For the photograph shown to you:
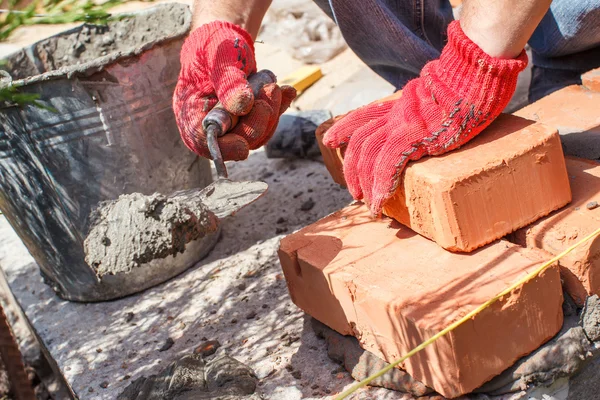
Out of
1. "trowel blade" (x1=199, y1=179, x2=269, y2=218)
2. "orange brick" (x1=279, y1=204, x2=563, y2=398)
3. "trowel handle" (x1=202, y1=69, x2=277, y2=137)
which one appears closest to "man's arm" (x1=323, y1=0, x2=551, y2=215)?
"orange brick" (x1=279, y1=204, x2=563, y2=398)

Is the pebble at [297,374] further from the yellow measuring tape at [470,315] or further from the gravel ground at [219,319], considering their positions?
the yellow measuring tape at [470,315]

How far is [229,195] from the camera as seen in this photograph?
7.39 feet

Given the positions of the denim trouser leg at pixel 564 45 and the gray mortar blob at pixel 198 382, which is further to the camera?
the denim trouser leg at pixel 564 45

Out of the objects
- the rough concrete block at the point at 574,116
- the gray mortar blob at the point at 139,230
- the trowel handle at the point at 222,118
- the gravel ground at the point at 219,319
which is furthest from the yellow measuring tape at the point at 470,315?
the trowel handle at the point at 222,118

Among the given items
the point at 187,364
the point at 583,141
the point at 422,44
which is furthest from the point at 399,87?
the point at 187,364

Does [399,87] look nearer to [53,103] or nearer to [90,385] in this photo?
[53,103]

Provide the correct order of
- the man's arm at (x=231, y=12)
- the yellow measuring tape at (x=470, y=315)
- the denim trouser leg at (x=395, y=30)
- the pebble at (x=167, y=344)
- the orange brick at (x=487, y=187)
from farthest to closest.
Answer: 1. the denim trouser leg at (x=395, y=30)
2. the man's arm at (x=231, y=12)
3. the pebble at (x=167, y=344)
4. the orange brick at (x=487, y=187)
5. the yellow measuring tape at (x=470, y=315)

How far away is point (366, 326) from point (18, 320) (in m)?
2.12

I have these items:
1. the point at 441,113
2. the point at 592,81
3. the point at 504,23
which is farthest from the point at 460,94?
the point at 592,81

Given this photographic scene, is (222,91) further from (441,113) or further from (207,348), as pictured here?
(207,348)

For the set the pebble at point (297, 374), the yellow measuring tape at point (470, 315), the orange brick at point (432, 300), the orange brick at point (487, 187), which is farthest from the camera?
the pebble at point (297, 374)

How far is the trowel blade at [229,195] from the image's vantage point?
220cm

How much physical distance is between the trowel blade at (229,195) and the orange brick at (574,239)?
863 mm

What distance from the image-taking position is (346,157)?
2.29 m
